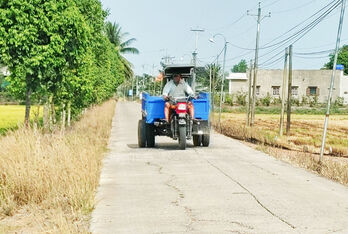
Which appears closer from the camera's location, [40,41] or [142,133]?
[40,41]

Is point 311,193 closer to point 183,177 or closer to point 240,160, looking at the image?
point 183,177

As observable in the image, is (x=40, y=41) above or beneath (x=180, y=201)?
above

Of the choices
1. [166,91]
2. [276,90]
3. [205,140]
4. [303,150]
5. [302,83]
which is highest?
[302,83]

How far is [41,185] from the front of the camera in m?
8.63

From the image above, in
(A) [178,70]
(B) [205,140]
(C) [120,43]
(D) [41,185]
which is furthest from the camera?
(C) [120,43]

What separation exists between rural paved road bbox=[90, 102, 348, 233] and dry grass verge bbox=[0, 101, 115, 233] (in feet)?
1.01

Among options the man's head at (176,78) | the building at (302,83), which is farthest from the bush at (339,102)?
the man's head at (176,78)

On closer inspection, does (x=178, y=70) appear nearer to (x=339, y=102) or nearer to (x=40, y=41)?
(x=40, y=41)

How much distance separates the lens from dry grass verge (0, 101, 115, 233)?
738 centimetres

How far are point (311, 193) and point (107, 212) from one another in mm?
3698

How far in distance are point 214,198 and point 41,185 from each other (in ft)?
8.98

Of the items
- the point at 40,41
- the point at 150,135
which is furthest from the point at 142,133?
the point at 40,41

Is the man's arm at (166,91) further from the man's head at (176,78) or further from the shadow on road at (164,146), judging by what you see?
the shadow on road at (164,146)

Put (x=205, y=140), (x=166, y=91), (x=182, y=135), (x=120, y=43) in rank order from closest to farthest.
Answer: (x=182, y=135), (x=166, y=91), (x=205, y=140), (x=120, y=43)
